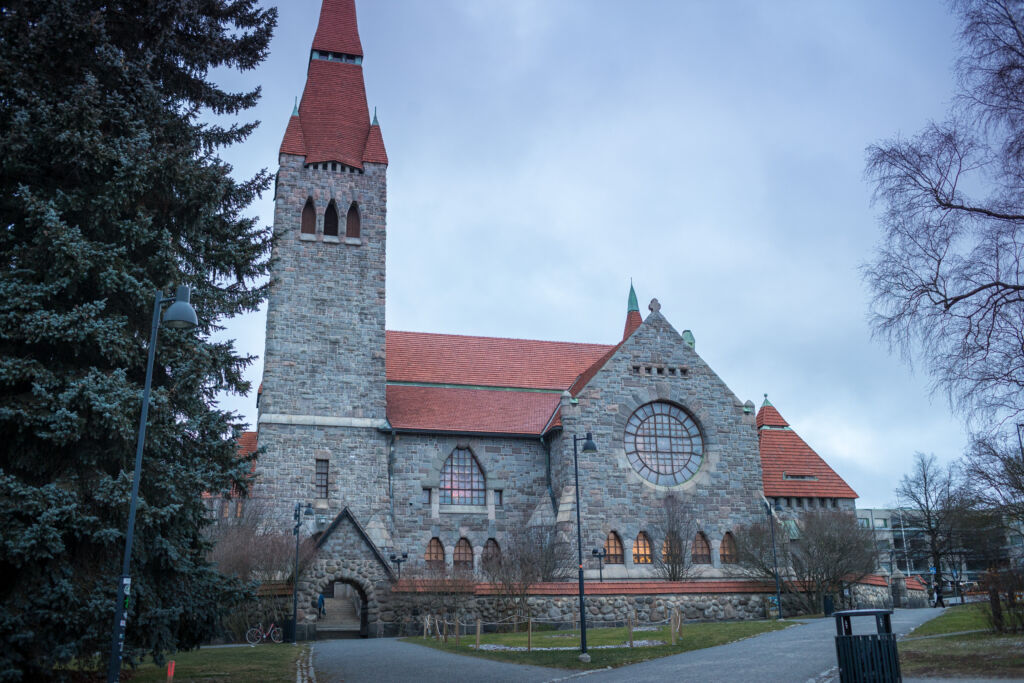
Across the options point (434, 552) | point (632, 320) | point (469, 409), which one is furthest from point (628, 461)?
point (632, 320)

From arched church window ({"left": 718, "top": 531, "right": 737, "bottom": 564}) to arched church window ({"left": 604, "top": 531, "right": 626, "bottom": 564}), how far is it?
3.78m

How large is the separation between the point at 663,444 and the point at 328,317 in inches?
527

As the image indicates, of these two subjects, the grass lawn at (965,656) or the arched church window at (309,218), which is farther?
the arched church window at (309,218)

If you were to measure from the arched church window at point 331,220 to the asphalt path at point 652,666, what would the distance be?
62.2ft

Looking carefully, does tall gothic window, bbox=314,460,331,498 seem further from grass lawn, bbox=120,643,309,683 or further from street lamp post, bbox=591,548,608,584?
grass lawn, bbox=120,643,309,683

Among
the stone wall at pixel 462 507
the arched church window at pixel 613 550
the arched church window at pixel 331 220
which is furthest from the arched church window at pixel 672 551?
the arched church window at pixel 331 220

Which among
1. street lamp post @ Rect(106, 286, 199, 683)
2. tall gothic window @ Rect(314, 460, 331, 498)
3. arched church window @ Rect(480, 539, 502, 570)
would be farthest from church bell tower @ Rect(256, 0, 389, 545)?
street lamp post @ Rect(106, 286, 199, 683)

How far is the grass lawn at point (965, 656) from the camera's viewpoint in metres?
11.1

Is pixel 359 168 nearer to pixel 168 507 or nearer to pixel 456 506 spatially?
pixel 456 506

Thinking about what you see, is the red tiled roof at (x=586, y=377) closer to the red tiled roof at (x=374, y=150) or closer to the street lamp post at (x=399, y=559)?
the street lamp post at (x=399, y=559)

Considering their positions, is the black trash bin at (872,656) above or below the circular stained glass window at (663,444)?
below

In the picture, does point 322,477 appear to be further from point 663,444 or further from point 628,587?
point 663,444

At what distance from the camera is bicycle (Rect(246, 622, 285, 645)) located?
23516 millimetres

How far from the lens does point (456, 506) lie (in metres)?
31.3
